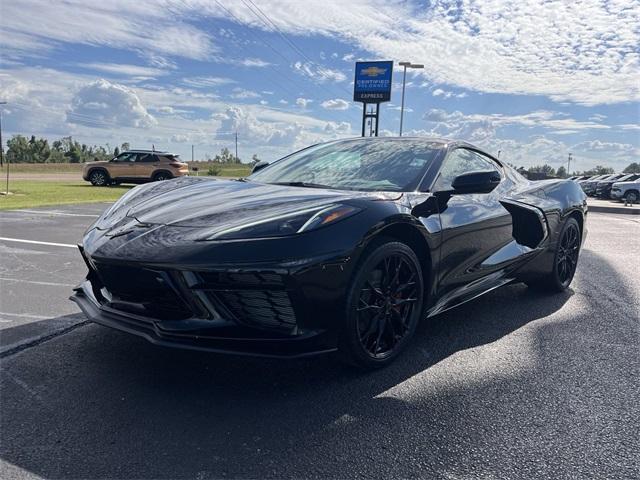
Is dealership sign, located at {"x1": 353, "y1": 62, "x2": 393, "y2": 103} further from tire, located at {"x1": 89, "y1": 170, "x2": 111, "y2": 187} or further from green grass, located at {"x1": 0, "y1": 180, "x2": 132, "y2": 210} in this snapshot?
green grass, located at {"x1": 0, "y1": 180, "x2": 132, "y2": 210}

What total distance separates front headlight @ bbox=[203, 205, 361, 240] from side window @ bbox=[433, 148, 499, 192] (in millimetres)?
958

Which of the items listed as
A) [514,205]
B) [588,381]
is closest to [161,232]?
[588,381]

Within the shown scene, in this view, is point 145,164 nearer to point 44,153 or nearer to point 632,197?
point 632,197

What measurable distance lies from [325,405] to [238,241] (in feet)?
2.86

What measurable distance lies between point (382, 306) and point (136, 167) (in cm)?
2062

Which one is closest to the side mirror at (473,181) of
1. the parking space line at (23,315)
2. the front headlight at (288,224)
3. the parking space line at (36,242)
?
the front headlight at (288,224)

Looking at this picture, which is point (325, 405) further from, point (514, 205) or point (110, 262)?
point (514, 205)

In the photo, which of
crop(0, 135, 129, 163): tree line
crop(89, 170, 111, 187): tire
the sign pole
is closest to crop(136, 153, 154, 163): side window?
crop(89, 170, 111, 187): tire

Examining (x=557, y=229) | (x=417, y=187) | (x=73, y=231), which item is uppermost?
(x=417, y=187)

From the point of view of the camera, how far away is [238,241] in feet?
7.46

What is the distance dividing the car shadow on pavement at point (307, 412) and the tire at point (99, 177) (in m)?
19.8

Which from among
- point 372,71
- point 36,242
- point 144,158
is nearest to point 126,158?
point 144,158

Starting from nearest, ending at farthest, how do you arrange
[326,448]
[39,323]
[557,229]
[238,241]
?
[326,448] → [238,241] → [39,323] → [557,229]

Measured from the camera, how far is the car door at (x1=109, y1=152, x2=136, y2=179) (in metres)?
21.3
